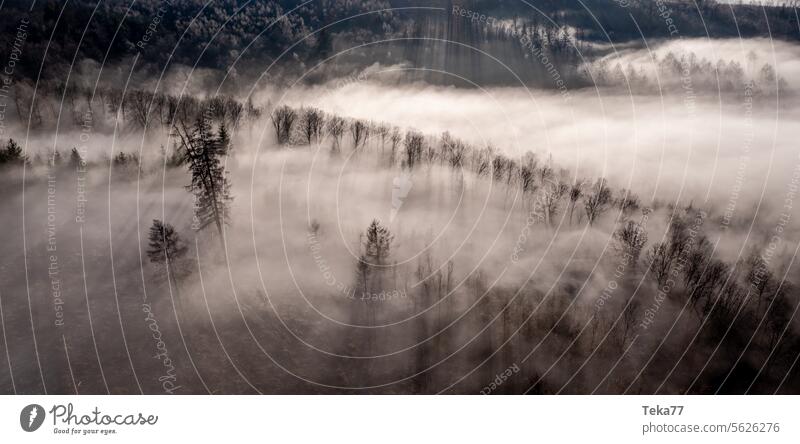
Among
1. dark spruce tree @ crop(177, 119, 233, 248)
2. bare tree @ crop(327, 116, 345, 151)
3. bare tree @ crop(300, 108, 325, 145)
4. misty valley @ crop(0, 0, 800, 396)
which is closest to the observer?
misty valley @ crop(0, 0, 800, 396)

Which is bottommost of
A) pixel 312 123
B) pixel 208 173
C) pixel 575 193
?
pixel 575 193

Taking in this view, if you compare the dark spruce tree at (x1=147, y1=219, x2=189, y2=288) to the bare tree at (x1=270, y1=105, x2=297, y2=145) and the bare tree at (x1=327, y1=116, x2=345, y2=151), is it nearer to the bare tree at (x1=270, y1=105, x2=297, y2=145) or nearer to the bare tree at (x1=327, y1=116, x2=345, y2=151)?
the bare tree at (x1=270, y1=105, x2=297, y2=145)

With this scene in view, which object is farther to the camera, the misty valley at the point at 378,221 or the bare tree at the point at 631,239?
the bare tree at the point at 631,239

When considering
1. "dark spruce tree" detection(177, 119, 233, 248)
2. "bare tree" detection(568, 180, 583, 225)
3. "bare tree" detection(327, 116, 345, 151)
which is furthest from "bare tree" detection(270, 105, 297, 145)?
"bare tree" detection(568, 180, 583, 225)

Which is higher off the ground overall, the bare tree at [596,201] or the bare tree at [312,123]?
the bare tree at [312,123]

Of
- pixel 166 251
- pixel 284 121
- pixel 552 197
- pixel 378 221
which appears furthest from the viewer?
pixel 284 121

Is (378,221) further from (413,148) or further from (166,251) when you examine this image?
(166,251)

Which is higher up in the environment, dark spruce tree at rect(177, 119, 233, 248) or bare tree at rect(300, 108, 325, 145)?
bare tree at rect(300, 108, 325, 145)

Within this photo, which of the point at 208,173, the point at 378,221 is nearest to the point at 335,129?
the point at 378,221

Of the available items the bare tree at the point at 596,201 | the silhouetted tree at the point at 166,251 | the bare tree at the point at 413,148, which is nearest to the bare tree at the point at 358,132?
the bare tree at the point at 413,148

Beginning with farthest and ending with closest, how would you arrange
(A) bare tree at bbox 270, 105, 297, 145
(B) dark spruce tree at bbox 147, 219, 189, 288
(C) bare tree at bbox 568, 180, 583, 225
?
(A) bare tree at bbox 270, 105, 297, 145 < (C) bare tree at bbox 568, 180, 583, 225 < (B) dark spruce tree at bbox 147, 219, 189, 288

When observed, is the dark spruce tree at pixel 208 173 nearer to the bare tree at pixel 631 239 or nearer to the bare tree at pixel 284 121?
the bare tree at pixel 284 121

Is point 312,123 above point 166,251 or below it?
above

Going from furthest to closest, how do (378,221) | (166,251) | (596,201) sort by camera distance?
(596,201) < (378,221) < (166,251)
